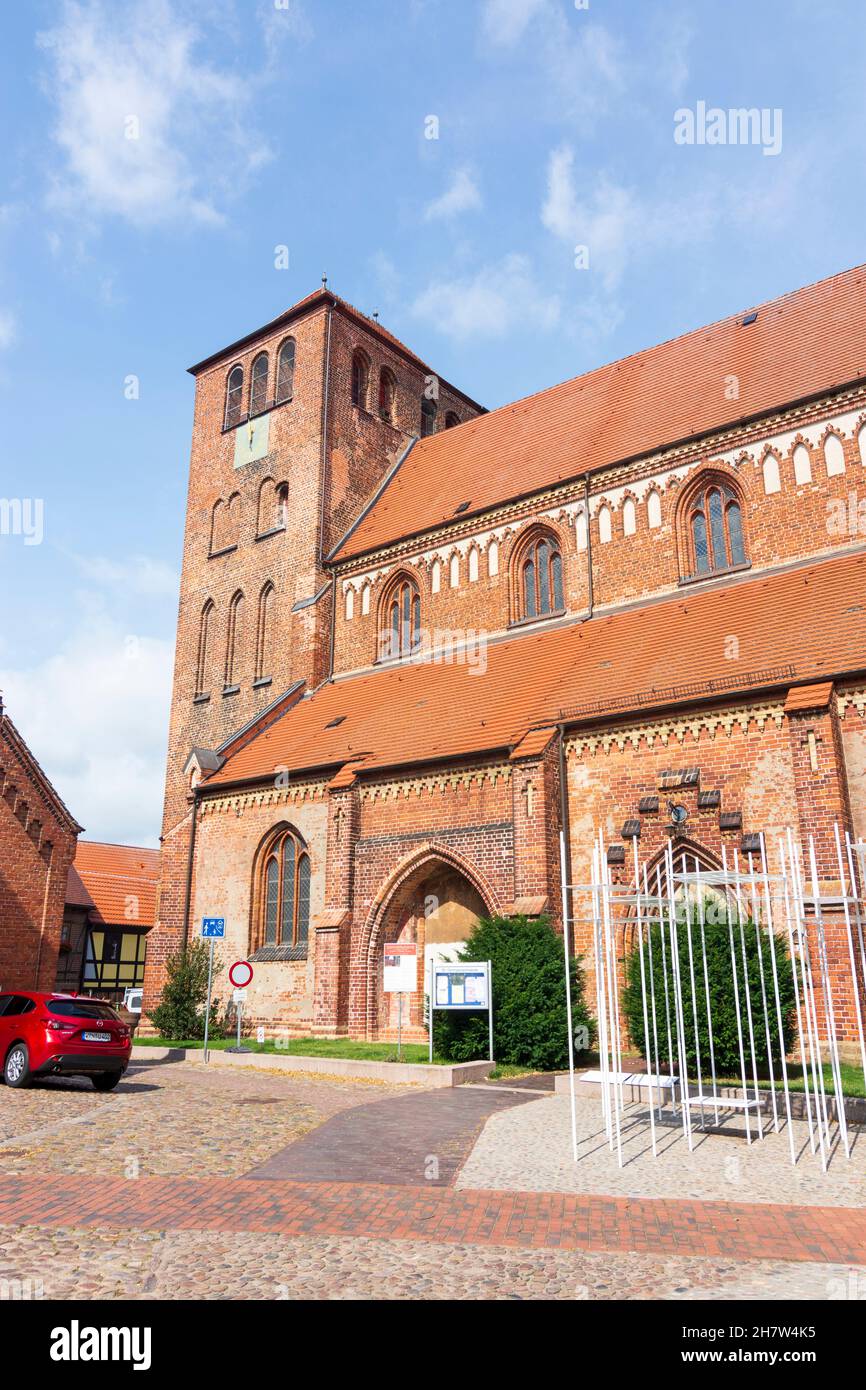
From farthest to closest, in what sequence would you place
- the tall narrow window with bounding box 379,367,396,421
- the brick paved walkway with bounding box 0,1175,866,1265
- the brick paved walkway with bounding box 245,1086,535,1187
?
the tall narrow window with bounding box 379,367,396,421 < the brick paved walkway with bounding box 245,1086,535,1187 < the brick paved walkway with bounding box 0,1175,866,1265

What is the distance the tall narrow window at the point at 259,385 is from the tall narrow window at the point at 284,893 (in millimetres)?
15399

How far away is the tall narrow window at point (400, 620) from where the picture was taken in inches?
1049

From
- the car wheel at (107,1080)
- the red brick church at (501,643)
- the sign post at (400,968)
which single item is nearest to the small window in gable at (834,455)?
the red brick church at (501,643)

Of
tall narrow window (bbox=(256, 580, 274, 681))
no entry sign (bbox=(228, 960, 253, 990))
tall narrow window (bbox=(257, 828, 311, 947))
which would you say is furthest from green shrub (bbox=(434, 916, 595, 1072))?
tall narrow window (bbox=(256, 580, 274, 681))

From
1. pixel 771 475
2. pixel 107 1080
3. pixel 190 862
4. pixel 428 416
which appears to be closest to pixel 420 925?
pixel 190 862

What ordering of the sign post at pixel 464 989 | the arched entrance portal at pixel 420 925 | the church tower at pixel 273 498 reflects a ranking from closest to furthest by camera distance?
the sign post at pixel 464 989, the arched entrance portal at pixel 420 925, the church tower at pixel 273 498

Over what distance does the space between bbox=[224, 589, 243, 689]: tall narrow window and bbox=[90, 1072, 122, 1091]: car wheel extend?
654 inches

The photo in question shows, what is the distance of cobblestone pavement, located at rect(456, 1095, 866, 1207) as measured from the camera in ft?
26.1

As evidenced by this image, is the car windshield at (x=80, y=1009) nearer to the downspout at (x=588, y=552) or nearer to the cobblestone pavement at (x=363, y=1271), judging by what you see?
the cobblestone pavement at (x=363, y=1271)

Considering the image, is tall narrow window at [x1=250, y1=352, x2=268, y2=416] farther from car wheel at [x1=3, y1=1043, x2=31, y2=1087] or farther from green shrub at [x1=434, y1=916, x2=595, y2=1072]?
car wheel at [x1=3, y1=1043, x2=31, y2=1087]

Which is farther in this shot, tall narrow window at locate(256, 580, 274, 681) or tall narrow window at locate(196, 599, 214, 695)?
tall narrow window at locate(196, 599, 214, 695)

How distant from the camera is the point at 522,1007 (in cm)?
1572

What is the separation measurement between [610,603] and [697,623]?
3.12 metres

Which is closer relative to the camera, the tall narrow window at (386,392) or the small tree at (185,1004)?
the small tree at (185,1004)
